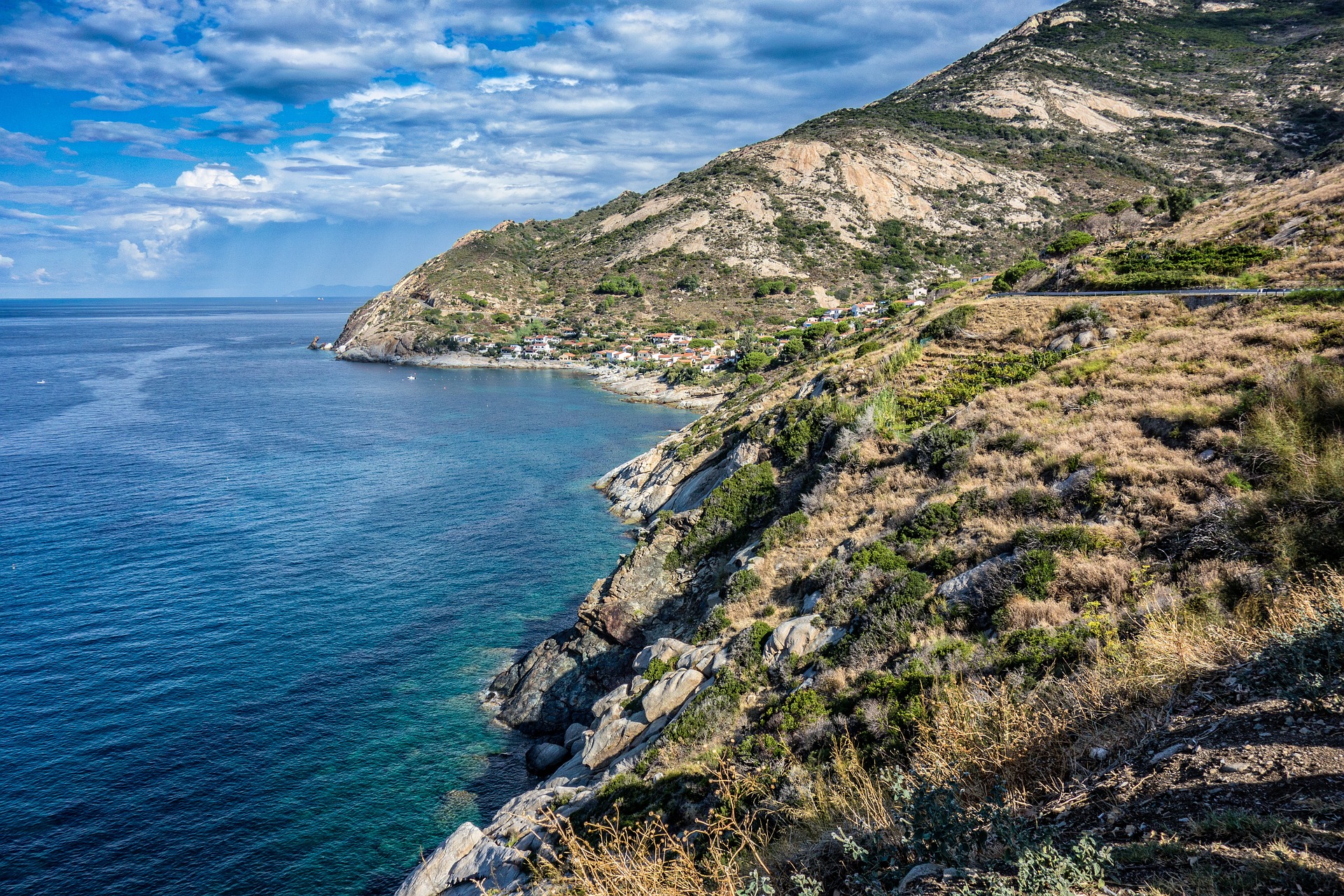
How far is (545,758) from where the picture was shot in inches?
934

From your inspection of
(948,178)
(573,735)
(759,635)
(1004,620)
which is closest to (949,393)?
(759,635)

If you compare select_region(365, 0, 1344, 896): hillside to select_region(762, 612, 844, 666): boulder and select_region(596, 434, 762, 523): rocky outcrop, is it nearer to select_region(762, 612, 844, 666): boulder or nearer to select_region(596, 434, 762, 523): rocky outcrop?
select_region(762, 612, 844, 666): boulder

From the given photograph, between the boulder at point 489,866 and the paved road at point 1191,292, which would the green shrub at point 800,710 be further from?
the paved road at point 1191,292

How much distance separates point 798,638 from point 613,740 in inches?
260

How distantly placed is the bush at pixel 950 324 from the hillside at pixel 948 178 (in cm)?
10325

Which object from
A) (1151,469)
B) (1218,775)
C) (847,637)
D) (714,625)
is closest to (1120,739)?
(1218,775)

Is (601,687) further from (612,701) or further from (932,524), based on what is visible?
(932,524)

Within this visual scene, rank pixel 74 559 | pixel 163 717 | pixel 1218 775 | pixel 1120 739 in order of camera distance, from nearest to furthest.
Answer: pixel 1218 775 → pixel 1120 739 → pixel 163 717 → pixel 74 559

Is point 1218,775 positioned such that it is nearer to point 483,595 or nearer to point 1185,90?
point 483,595

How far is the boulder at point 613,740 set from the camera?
17891 mm

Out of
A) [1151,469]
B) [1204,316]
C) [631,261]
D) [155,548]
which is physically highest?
[631,261]

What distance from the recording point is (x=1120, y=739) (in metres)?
6.87

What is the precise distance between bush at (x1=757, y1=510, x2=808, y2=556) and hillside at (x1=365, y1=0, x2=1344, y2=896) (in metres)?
0.13

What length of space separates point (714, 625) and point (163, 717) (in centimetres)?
2351
